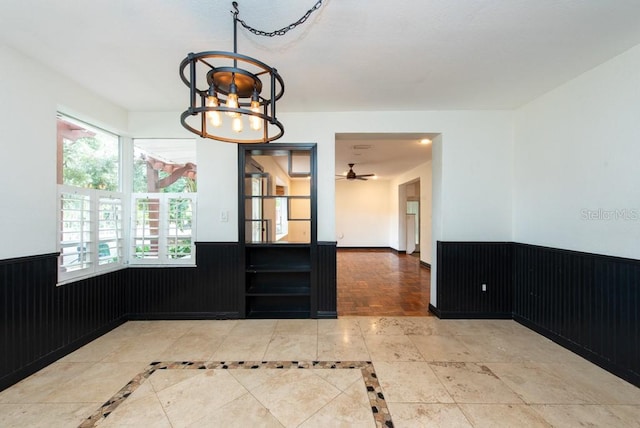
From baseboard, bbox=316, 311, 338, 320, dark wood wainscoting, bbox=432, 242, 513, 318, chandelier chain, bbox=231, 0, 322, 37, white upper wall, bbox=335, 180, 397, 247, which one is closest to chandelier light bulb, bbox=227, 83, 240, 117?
chandelier chain, bbox=231, 0, 322, 37

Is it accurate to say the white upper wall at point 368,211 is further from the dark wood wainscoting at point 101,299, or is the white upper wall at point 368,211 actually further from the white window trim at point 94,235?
the white window trim at point 94,235

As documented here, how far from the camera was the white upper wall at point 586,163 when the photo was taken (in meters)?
2.17

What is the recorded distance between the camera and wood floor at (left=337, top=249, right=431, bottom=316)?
→ 3699 mm

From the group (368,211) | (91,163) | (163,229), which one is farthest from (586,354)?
(368,211)

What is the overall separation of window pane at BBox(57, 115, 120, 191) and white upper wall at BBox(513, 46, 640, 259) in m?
5.31

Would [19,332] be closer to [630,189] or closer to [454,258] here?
[454,258]

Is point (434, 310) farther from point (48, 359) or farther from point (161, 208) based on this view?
point (48, 359)

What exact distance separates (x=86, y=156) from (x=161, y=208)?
3.13 ft

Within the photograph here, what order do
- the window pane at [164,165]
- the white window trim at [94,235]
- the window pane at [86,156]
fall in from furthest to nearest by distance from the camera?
1. the window pane at [164,165]
2. the window pane at [86,156]
3. the white window trim at [94,235]

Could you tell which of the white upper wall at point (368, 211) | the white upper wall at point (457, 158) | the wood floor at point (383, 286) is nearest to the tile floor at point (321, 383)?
the wood floor at point (383, 286)

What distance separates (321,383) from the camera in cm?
207

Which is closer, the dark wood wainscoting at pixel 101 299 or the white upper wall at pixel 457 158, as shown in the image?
the dark wood wainscoting at pixel 101 299

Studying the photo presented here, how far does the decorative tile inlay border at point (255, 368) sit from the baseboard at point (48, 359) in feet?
3.10

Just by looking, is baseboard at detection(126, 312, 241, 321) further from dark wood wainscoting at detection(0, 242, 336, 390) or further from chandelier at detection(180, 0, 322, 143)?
chandelier at detection(180, 0, 322, 143)
